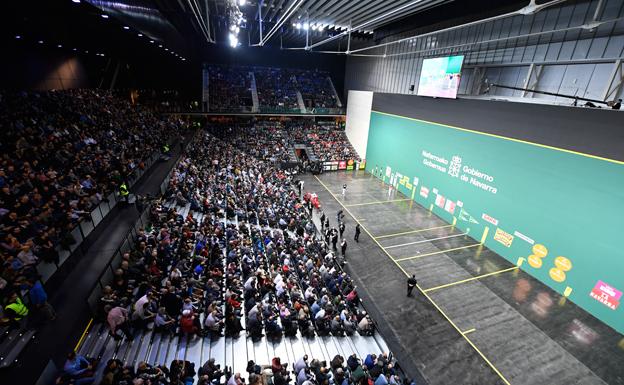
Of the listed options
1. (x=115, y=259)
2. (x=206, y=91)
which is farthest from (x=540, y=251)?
(x=206, y=91)

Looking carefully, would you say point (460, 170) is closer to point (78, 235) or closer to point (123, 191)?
point (123, 191)

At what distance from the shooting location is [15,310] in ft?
17.1

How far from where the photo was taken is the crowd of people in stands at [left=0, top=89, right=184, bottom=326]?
6.21 m

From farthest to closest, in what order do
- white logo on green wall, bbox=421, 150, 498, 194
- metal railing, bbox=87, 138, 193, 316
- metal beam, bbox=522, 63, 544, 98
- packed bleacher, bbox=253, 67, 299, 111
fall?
packed bleacher, bbox=253, 67, 299, 111
white logo on green wall, bbox=421, 150, 498, 194
metal beam, bbox=522, 63, 544, 98
metal railing, bbox=87, 138, 193, 316

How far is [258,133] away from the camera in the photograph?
32.6 meters

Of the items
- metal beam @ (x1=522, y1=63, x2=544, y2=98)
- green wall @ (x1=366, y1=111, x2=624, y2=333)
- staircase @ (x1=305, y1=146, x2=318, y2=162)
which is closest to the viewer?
green wall @ (x1=366, y1=111, x2=624, y2=333)

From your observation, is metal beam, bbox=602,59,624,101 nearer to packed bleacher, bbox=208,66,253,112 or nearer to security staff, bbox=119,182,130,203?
security staff, bbox=119,182,130,203

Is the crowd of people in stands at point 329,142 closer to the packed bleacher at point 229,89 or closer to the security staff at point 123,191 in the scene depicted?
the packed bleacher at point 229,89

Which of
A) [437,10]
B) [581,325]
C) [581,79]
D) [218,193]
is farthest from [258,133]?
[581,325]

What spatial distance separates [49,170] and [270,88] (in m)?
31.1

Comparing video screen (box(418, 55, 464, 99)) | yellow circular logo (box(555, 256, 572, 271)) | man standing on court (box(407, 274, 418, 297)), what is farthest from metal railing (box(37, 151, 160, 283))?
video screen (box(418, 55, 464, 99))

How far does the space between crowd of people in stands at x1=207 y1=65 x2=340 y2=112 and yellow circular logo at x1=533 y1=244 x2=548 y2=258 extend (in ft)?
87.2

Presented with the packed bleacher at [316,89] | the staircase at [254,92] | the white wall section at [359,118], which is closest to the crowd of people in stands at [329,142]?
the white wall section at [359,118]

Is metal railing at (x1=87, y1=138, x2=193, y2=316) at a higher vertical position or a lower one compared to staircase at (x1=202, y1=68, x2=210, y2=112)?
lower
